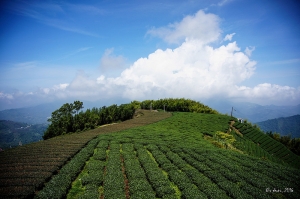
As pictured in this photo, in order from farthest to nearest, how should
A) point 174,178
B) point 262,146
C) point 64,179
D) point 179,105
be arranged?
point 179,105
point 262,146
point 174,178
point 64,179

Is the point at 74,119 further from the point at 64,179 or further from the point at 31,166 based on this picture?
the point at 64,179

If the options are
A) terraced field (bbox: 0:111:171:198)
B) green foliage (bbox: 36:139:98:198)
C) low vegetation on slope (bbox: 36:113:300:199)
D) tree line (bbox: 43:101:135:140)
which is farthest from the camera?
tree line (bbox: 43:101:135:140)

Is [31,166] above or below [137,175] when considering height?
above

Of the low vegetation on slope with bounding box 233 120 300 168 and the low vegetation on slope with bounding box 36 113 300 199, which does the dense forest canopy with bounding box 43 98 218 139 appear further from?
the low vegetation on slope with bounding box 36 113 300 199

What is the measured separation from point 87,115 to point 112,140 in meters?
32.4

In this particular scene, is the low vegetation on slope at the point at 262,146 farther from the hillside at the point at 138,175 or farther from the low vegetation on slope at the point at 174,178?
the hillside at the point at 138,175

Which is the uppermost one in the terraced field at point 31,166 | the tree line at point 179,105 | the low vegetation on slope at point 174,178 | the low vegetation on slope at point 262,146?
the tree line at point 179,105

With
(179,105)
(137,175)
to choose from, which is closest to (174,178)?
(137,175)

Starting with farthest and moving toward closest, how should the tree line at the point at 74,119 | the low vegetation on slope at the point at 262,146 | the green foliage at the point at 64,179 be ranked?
the tree line at the point at 74,119, the low vegetation on slope at the point at 262,146, the green foliage at the point at 64,179

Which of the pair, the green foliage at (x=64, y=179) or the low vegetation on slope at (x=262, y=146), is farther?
the low vegetation on slope at (x=262, y=146)

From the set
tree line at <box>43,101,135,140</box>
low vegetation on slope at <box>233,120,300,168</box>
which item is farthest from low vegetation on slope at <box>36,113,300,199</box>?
tree line at <box>43,101,135,140</box>

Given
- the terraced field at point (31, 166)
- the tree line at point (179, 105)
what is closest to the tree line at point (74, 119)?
the terraced field at point (31, 166)

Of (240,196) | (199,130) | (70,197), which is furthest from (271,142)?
(70,197)

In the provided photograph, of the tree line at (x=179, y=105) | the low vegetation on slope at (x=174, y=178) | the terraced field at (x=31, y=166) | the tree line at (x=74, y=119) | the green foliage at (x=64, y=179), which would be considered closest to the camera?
the green foliage at (x=64, y=179)
